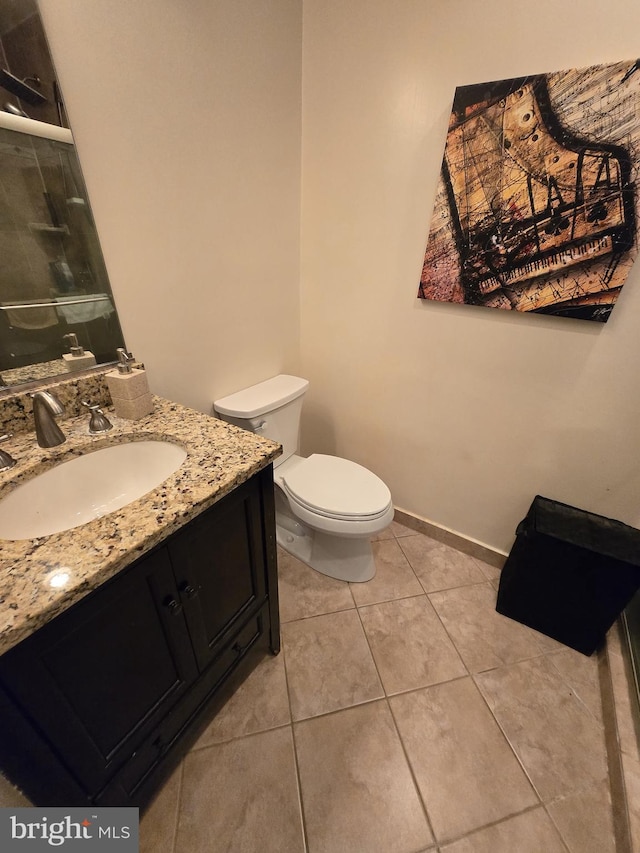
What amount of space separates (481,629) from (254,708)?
92 cm

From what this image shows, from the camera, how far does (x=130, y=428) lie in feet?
2.98

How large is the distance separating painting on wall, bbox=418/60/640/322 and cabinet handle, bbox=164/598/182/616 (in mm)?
1340

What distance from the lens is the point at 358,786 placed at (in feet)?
3.11

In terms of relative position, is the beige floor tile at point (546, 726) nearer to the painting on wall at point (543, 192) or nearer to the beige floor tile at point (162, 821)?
the beige floor tile at point (162, 821)

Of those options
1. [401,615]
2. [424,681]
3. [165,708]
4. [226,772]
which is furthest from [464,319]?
[226,772]

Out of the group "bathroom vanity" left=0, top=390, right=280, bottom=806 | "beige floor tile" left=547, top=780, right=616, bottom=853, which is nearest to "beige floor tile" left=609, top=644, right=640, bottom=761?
"beige floor tile" left=547, top=780, right=616, bottom=853

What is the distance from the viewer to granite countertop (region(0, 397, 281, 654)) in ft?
1.55

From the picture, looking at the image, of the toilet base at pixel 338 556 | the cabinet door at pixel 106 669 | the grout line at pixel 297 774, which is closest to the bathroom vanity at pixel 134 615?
the cabinet door at pixel 106 669

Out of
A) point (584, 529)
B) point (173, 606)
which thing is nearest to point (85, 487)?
point (173, 606)

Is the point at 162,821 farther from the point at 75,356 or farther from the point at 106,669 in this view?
the point at 75,356

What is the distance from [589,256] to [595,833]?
162 centimetres

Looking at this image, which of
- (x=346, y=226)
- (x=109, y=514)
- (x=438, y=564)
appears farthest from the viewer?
(x=438, y=564)

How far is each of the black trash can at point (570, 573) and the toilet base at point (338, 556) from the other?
576 mm

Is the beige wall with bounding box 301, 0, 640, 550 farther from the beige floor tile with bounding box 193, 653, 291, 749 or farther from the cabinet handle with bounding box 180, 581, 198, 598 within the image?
the cabinet handle with bounding box 180, 581, 198, 598
